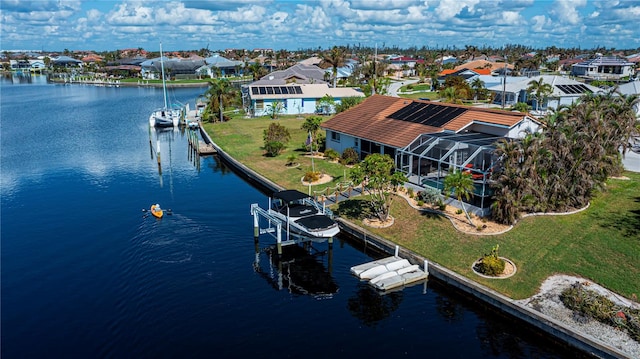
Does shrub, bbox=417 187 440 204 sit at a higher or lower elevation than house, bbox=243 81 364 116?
lower

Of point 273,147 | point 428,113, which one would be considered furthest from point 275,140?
point 428,113

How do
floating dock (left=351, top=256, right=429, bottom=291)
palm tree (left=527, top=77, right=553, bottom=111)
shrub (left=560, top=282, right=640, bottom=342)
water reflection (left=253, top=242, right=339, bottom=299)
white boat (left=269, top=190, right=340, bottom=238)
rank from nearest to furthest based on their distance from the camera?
shrub (left=560, top=282, right=640, bottom=342) → floating dock (left=351, top=256, right=429, bottom=291) → water reflection (left=253, top=242, right=339, bottom=299) → white boat (left=269, top=190, right=340, bottom=238) → palm tree (left=527, top=77, right=553, bottom=111)

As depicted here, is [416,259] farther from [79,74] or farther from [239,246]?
[79,74]

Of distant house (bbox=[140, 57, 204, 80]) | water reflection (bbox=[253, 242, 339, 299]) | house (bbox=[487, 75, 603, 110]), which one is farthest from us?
distant house (bbox=[140, 57, 204, 80])

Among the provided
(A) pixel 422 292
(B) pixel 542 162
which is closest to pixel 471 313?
(A) pixel 422 292

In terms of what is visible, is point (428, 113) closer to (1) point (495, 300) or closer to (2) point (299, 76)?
(1) point (495, 300)

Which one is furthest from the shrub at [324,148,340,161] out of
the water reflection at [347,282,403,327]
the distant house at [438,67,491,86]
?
the distant house at [438,67,491,86]

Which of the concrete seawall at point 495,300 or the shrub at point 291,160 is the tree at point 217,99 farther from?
the concrete seawall at point 495,300

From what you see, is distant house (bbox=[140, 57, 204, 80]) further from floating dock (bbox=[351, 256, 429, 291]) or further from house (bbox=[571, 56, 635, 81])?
floating dock (bbox=[351, 256, 429, 291])

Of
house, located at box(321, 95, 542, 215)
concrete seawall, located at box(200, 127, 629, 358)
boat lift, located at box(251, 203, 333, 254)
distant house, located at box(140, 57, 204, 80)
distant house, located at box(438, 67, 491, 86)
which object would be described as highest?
distant house, located at box(140, 57, 204, 80)
